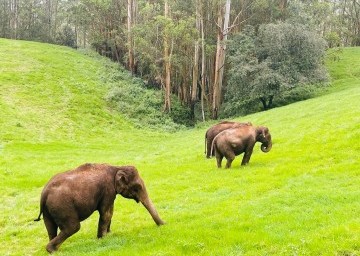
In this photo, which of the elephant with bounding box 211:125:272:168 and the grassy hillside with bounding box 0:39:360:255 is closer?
the grassy hillside with bounding box 0:39:360:255

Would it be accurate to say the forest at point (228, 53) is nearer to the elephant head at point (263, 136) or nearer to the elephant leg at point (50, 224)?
the elephant head at point (263, 136)

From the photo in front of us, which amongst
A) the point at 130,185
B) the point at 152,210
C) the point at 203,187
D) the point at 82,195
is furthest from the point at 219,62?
the point at 82,195

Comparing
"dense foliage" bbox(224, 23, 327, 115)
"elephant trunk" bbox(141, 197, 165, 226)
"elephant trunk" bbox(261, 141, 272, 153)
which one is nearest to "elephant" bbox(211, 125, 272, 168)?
"elephant trunk" bbox(261, 141, 272, 153)

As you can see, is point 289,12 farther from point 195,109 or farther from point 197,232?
point 197,232

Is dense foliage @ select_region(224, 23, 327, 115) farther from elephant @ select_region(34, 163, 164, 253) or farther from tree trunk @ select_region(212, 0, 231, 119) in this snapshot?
elephant @ select_region(34, 163, 164, 253)

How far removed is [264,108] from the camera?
48781mm

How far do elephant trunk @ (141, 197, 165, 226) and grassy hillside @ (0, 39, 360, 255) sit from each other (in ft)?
0.63

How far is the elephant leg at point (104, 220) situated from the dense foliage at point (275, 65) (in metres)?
34.4

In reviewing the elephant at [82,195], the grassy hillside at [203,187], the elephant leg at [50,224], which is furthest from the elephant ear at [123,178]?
the elephant leg at [50,224]

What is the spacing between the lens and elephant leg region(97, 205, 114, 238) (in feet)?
38.7

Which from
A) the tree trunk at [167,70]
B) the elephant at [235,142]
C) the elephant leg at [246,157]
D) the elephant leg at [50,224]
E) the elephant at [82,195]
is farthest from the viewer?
the tree trunk at [167,70]

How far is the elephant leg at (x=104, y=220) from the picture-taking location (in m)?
11.8

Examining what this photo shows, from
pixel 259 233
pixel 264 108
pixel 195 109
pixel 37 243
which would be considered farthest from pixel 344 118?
pixel 195 109

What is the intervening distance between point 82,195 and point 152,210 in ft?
6.90
